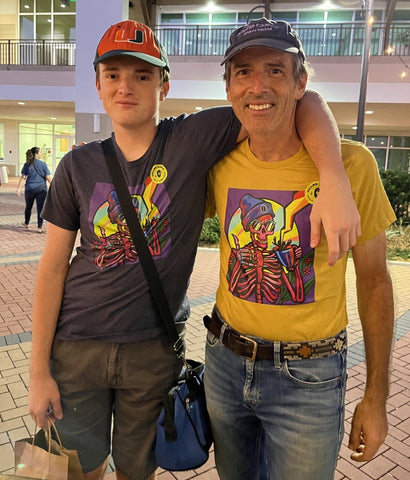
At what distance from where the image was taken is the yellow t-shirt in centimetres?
155

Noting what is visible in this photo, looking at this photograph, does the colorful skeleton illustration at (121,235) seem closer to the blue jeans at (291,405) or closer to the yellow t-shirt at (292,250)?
the yellow t-shirt at (292,250)

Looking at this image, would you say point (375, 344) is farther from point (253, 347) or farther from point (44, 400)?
point (44, 400)

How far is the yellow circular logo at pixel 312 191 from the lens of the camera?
61.2 inches

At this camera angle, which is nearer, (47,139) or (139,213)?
(139,213)

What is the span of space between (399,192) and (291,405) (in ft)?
39.6

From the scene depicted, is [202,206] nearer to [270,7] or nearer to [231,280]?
[231,280]

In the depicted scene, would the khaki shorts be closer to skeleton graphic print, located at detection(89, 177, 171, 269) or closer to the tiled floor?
skeleton graphic print, located at detection(89, 177, 171, 269)

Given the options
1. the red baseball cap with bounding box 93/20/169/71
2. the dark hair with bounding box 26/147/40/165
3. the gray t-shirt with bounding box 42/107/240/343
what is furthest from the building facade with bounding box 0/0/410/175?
the gray t-shirt with bounding box 42/107/240/343

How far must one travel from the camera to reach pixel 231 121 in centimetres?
180

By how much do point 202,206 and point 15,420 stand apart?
8.13 ft

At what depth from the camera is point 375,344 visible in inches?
63.6

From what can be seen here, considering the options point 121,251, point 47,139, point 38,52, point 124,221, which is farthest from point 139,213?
point 47,139

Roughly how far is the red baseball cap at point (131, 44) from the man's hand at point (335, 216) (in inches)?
35.5

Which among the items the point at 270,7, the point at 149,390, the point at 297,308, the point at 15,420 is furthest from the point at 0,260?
the point at 270,7
